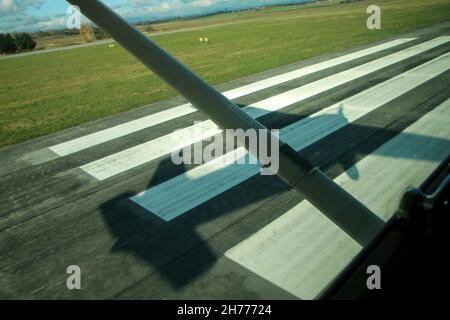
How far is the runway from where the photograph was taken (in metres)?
3.93

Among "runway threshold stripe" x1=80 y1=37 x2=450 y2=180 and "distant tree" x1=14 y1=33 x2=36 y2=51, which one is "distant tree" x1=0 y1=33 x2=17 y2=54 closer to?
"distant tree" x1=14 y1=33 x2=36 y2=51

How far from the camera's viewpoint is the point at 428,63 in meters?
13.2

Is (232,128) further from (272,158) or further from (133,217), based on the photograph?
(133,217)

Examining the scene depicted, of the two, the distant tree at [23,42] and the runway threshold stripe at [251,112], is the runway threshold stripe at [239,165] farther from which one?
the distant tree at [23,42]

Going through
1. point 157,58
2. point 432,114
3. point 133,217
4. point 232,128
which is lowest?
point 133,217

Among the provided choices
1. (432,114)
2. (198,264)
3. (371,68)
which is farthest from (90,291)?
(371,68)

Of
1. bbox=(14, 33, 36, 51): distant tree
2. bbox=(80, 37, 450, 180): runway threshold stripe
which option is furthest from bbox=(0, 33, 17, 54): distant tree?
bbox=(80, 37, 450, 180): runway threshold stripe

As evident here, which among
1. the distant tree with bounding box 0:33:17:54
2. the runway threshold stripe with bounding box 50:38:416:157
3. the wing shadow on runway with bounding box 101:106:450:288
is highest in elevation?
the distant tree with bounding box 0:33:17:54

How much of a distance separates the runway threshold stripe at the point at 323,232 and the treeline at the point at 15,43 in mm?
51647

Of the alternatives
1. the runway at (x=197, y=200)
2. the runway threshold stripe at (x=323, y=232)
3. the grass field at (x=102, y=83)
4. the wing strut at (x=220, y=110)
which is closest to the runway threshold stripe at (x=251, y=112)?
the runway at (x=197, y=200)

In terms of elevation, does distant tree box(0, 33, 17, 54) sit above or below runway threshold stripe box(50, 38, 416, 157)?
above

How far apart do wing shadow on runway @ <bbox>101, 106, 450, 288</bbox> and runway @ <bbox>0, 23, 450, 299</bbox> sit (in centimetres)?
2

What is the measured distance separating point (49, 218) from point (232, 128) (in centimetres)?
426

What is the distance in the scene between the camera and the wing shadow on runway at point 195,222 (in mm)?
4152
